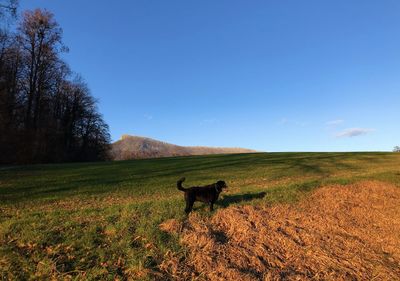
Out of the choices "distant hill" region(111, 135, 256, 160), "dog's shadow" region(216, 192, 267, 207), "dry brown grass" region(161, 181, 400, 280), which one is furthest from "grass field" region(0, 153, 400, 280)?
"distant hill" region(111, 135, 256, 160)

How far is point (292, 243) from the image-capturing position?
678 centimetres

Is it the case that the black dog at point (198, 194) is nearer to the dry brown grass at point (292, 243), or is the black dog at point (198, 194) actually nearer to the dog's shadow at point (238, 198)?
the dry brown grass at point (292, 243)

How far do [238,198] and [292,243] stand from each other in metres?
3.28

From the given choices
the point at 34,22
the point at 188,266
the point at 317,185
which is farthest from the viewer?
the point at 34,22

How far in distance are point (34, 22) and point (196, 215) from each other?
3597 centimetres

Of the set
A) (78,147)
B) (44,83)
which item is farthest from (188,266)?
(78,147)

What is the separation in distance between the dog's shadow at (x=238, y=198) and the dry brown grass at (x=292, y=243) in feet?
2.94

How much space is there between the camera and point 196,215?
8.00m

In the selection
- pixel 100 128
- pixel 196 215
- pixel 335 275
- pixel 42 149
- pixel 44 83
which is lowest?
pixel 335 275

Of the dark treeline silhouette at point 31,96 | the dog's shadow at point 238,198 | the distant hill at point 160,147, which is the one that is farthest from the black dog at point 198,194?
the distant hill at point 160,147

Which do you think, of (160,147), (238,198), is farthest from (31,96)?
(160,147)

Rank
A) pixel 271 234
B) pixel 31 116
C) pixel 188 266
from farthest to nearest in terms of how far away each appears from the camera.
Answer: pixel 31 116 → pixel 271 234 → pixel 188 266

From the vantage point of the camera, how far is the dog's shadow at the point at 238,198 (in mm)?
9397

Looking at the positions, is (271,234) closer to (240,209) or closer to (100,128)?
(240,209)
